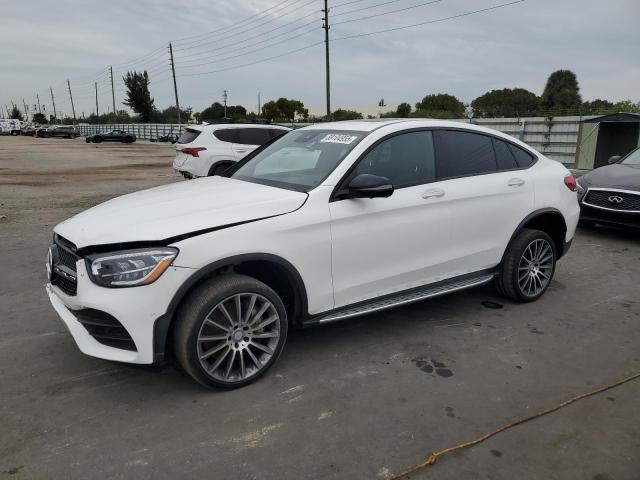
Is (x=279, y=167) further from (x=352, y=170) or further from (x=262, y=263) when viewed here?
(x=262, y=263)

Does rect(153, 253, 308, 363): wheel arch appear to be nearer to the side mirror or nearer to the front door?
the front door

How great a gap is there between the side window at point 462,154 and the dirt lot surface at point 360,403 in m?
1.25

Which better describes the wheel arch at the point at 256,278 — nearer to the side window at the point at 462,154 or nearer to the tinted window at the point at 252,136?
the side window at the point at 462,154

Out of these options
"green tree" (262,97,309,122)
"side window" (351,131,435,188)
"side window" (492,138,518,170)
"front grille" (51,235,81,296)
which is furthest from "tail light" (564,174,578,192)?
"green tree" (262,97,309,122)

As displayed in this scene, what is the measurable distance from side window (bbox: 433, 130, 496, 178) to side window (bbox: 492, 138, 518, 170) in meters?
0.07

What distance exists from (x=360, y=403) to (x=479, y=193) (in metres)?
2.06

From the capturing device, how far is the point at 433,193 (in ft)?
12.9

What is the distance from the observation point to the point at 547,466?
255 cm

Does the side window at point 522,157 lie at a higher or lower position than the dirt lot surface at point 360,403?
higher

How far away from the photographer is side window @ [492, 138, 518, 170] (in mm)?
4578

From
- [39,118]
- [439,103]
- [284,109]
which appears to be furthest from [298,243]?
[39,118]

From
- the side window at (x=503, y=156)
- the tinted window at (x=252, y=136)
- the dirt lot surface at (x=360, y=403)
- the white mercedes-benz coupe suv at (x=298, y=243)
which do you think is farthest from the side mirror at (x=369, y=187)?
the tinted window at (x=252, y=136)

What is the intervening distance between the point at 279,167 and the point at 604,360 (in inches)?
110

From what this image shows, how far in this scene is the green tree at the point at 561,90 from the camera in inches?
2520
